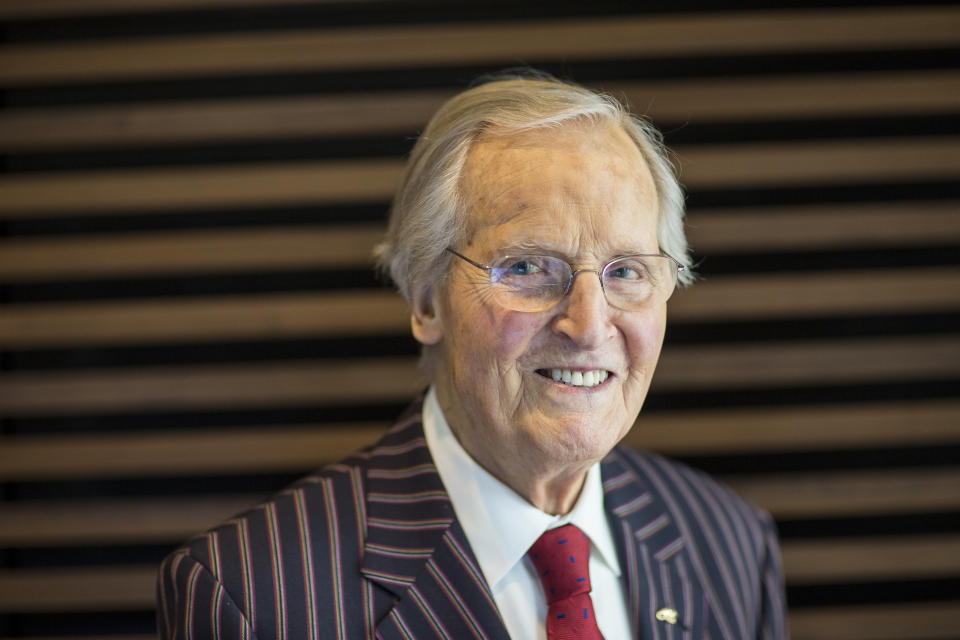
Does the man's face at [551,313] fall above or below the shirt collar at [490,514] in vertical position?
above

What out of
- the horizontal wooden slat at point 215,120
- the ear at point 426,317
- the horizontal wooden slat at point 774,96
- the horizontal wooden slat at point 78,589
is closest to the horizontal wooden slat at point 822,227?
the horizontal wooden slat at point 774,96

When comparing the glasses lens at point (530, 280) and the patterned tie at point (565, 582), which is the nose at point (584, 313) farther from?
the patterned tie at point (565, 582)

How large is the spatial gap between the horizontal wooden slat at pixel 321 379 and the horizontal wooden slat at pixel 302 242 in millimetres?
350

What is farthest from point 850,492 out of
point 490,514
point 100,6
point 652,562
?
point 100,6

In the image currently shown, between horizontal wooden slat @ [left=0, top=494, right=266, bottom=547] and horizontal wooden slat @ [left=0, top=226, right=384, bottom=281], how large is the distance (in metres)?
0.80

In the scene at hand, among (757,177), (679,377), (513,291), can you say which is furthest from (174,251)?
(757,177)

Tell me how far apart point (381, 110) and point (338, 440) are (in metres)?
1.15

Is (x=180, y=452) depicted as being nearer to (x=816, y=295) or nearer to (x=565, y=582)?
(x=565, y=582)

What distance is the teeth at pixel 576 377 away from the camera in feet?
4.89

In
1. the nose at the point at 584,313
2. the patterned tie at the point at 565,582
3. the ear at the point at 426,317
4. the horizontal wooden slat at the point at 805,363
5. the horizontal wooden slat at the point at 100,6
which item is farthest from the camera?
the horizontal wooden slat at the point at 805,363

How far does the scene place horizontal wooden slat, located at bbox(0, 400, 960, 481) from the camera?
2.68 metres

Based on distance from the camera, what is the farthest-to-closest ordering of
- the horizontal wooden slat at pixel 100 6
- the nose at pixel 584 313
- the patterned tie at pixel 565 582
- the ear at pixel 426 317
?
the horizontal wooden slat at pixel 100 6 < the ear at pixel 426 317 < the patterned tie at pixel 565 582 < the nose at pixel 584 313

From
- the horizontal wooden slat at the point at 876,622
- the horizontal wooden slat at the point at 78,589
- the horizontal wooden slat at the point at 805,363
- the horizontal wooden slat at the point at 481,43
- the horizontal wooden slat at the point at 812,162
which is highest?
the horizontal wooden slat at the point at 481,43

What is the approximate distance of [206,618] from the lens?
1.44 meters
